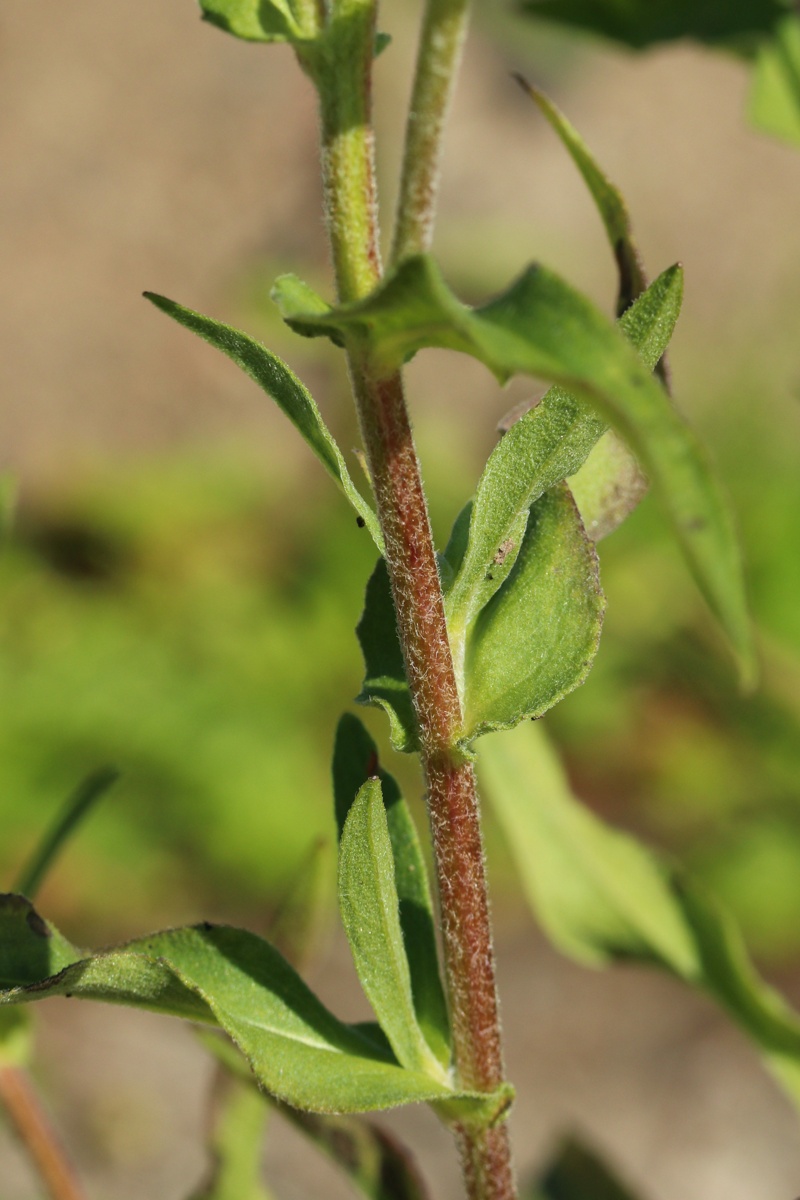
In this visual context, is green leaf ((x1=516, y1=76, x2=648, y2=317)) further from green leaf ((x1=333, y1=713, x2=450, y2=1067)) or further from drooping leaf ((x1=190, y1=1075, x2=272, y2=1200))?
drooping leaf ((x1=190, y1=1075, x2=272, y2=1200))

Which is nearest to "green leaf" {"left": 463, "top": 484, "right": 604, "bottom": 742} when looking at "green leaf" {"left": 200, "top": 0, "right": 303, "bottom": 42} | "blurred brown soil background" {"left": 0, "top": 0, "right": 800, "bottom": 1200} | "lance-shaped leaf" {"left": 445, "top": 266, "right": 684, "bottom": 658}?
"lance-shaped leaf" {"left": 445, "top": 266, "right": 684, "bottom": 658}

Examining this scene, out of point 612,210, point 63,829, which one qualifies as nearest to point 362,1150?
point 63,829

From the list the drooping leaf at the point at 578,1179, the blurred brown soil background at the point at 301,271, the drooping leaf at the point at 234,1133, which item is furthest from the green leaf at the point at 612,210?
the blurred brown soil background at the point at 301,271

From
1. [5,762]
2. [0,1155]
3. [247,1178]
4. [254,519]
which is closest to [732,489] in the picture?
[254,519]

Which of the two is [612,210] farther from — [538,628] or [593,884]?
[593,884]

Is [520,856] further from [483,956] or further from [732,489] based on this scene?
[732,489]
